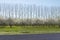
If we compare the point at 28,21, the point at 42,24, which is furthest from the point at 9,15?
the point at 42,24

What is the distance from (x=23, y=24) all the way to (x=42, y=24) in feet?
16.4

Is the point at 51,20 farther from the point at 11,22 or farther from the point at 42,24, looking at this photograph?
the point at 11,22

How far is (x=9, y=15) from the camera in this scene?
137 feet

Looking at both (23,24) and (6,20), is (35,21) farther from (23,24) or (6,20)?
(6,20)

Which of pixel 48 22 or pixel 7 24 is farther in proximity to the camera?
pixel 48 22

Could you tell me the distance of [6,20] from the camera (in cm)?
4491

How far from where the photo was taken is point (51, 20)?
47.2m

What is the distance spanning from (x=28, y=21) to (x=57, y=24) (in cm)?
860

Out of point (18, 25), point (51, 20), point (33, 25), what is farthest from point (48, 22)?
point (18, 25)

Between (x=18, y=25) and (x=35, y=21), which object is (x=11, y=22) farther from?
(x=35, y=21)

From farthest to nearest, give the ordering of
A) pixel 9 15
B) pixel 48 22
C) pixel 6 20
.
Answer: pixel 48 22
pixel 6 20
pixel 9 15

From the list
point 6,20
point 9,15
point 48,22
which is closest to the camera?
point 9,15

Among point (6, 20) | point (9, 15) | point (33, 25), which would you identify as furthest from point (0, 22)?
point (33, 25)

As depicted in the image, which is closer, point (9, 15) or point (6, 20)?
point (9, 15)
